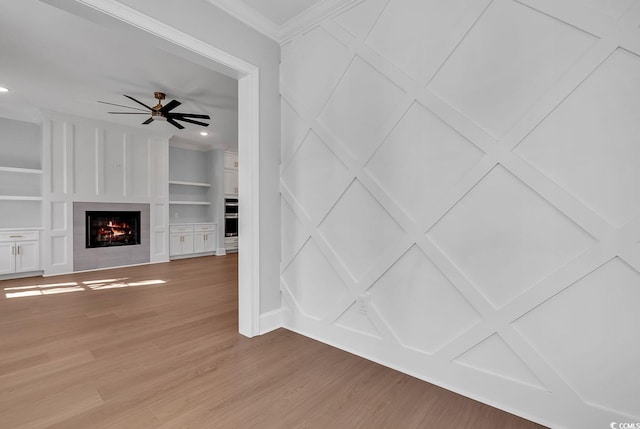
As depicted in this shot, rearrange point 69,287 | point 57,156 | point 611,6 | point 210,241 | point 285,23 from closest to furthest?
1. point 611,6
2. point 285,23
3. point 69,287
4. point 57,156
5. point 210,241

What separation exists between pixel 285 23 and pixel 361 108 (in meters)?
1.08

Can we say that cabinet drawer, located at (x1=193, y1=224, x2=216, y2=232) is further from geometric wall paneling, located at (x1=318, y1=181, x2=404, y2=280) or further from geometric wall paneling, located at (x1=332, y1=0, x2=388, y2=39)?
geometric wall paneling, located at (x1=332, y1=0, x2=388, y2=39)

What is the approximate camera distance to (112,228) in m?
5.54

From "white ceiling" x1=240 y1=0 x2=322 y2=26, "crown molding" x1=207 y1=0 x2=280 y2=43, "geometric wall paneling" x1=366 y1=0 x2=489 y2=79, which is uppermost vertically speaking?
"white ceiling" x1=240 y1=0 x2=322 y2=26

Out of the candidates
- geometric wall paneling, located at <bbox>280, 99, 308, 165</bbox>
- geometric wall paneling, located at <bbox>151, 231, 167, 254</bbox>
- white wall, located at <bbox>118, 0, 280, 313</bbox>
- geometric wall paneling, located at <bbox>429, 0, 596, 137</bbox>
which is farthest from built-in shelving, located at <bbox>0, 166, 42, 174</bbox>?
geometric wall paneling, located at <bbox>429, 0, 596, 137</bbox>

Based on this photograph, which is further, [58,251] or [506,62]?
[58,251]

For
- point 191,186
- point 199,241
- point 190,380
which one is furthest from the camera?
point 191,186

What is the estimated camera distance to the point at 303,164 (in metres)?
2.35

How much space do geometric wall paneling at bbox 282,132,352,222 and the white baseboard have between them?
92 centimetres

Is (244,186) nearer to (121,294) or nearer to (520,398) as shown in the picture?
(520,398)

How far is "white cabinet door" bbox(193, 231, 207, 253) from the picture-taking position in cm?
673

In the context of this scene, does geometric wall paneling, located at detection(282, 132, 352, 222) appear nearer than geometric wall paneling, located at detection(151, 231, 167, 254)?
Yes

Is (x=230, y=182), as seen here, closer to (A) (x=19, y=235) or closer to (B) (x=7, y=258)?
(A) (x=19, y=235)

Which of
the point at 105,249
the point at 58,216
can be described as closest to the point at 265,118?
Answer: the point at 58,216
